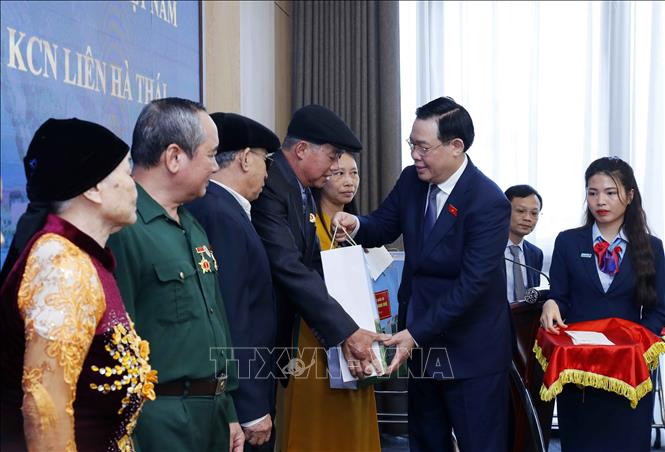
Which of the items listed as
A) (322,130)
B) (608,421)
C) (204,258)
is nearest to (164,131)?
(204,258)

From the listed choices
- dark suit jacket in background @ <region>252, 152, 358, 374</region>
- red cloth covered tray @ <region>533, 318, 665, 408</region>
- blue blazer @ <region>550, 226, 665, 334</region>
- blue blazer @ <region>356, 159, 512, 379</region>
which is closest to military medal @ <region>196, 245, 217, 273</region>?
dark suit jacket in background @ <region>252, 152, 358, 374</region>

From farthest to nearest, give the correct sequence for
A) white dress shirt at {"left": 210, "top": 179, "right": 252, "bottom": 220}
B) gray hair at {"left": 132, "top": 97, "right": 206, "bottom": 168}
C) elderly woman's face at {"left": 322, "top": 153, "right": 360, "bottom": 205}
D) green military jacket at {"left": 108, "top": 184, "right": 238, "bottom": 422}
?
elderly woman's face at {"left": 322, "top": 153, "right": 360, "bottom": 205} < white dress shirt at {"left": 210, "top": 179, "right": 252, "bottom": 220} < gray hair at {"left": 132, "top": 97, "right": 206, "bottom": 168} < green military jacket at {"left": 108, "top": 184, "right": 238, "bottom": 422}

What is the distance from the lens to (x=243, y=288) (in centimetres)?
191

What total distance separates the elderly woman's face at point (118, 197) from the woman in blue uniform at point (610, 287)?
5.88 feet

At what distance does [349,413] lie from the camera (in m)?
2.58

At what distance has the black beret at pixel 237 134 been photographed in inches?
80.0

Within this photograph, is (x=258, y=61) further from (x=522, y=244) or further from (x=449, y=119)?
(x=449, y=119)

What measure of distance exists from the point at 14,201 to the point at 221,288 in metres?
0.61

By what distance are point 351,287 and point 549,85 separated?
9.82ft

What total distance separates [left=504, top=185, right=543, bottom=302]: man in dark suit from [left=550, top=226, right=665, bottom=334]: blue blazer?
31.5 inches

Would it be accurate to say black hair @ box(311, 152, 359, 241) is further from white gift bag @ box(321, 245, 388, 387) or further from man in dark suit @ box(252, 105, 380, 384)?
white gift bag @ box(321, 245, 388, 387)

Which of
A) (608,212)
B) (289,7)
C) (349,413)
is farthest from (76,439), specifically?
(289,7)

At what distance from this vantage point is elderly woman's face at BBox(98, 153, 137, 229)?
1.28 m

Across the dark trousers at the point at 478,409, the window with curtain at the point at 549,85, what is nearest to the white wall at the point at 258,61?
the window with curtain at the point at 549,85
